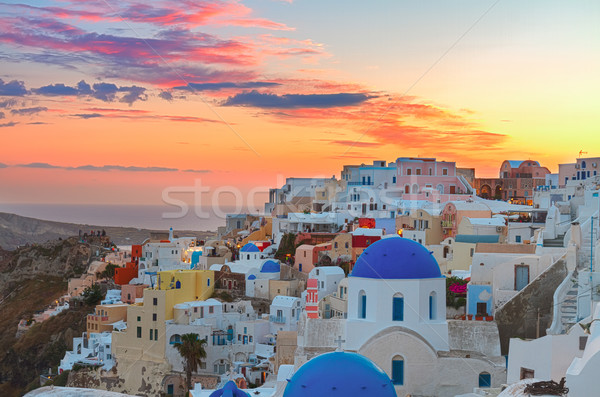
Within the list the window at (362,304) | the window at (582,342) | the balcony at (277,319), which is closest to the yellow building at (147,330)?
the balcony at (277,319)

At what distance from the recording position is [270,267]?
4209 centimetres

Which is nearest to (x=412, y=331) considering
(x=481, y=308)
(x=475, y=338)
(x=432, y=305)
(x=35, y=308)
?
(x=432, y=305)

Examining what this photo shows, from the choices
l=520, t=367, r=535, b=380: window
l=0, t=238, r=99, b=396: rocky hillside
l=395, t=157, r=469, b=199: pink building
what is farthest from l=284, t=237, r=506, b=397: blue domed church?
l=395, t=157, r=469, b=199: pink building

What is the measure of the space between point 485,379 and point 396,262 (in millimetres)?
3915

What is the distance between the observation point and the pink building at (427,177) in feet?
178

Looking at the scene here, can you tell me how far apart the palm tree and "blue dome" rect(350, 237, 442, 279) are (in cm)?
1381

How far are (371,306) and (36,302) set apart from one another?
44.2m

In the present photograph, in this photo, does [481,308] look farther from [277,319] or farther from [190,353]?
[190,353]

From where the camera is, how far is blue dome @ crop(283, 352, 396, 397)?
51.3 feet

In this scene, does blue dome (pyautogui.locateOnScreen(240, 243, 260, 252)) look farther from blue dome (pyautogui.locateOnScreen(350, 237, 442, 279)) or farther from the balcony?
blue dome (pyautogui.locateOnScreen(350, 237, 442, 279))

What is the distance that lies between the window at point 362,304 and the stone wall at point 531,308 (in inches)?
187

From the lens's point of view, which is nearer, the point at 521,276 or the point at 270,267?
the point at 521,276

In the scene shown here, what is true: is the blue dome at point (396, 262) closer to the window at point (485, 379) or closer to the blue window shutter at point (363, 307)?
the blue window shutter at point (363, 307)

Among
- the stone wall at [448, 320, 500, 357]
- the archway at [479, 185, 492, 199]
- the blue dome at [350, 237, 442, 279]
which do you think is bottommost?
the stone wall at [448, 320, 500, 357]
